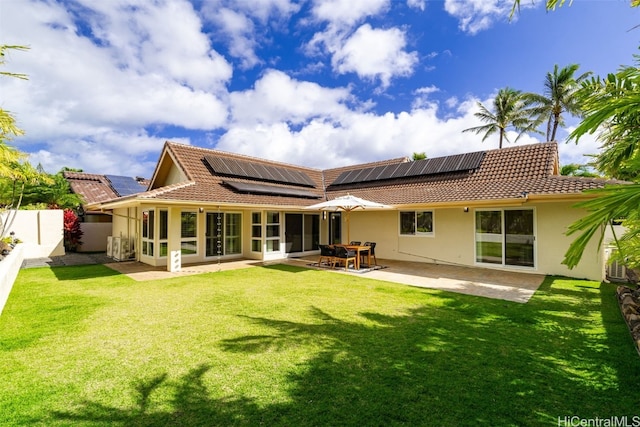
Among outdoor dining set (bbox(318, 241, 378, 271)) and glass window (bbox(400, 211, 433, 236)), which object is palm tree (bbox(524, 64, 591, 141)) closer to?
glass window (bbox(400, 211, 433, 236))

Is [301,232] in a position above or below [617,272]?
above

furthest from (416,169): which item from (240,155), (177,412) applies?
(177,412)

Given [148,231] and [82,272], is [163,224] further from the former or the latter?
[82,272]

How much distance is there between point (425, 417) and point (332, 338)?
234cm

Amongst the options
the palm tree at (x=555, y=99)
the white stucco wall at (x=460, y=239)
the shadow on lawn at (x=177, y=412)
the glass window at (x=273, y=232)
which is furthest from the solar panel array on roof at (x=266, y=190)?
the palm tree at (x=555, y=99)

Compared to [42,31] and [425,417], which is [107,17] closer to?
[42,31]

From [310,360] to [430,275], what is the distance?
8.05 metres

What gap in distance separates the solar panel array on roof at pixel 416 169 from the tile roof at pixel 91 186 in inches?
642

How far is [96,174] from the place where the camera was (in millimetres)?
24625

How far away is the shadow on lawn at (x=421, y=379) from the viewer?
10.4ft

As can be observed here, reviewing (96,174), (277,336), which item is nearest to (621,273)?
(277,336)

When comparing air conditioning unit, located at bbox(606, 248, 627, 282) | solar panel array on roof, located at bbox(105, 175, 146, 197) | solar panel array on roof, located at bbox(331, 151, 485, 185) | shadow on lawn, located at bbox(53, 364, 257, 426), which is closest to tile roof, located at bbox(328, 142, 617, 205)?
solar panel array on roof, located at bbox(331, 151, 485, 185)

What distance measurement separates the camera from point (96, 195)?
21906 millimetres

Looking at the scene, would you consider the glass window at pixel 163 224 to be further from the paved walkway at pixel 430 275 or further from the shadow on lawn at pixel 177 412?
the shadow on lawn at pixel 177 412
